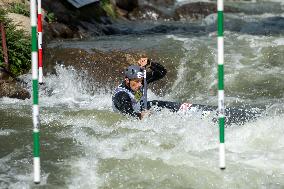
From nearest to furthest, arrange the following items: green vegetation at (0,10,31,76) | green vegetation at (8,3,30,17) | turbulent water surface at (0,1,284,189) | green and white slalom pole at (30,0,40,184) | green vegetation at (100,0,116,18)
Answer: green and white slalom pole at (30,0,40,184) → turbulent water surface at (0,1,284,189) → green vegetation at (0,10,31,76) → green vegetation at (8,3,30,17) → green vegetation at (100,0,116,18)

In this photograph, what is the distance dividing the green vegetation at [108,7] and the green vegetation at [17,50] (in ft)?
19.7

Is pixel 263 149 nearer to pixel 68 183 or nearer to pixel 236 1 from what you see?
pixel 68 183

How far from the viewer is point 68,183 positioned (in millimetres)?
5355

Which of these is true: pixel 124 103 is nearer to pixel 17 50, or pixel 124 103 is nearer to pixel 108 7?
pixel 17 50

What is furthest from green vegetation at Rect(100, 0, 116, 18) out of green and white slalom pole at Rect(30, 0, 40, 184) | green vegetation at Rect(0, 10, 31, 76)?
green and white slalom pole at Rect(30, 0, 40, 184)

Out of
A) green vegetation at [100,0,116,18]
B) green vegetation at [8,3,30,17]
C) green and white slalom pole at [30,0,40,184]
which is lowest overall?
green and white slalom pole at [30,0,40,184]

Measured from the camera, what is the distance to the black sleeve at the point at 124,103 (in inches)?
277

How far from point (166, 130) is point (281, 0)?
639 inches

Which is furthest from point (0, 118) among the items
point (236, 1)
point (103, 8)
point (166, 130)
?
point (236, 1)

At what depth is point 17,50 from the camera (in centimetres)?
1009

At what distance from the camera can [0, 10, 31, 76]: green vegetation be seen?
993cm

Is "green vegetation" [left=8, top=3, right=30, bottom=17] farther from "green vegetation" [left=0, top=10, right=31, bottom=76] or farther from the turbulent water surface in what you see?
"green vegetation" [left=0, top=10, right=31, bottom=76]

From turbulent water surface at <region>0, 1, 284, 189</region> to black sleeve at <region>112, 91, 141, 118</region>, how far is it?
0.16 meters

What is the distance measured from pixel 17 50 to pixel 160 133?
13.9ft
